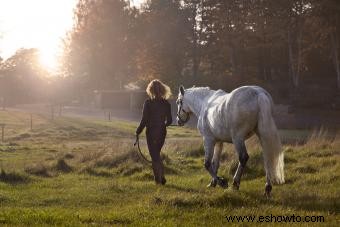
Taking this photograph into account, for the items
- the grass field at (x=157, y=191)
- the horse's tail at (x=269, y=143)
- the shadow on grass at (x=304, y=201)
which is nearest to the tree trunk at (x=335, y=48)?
the grass field at (x=157, y=191)

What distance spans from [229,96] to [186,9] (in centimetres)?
4579

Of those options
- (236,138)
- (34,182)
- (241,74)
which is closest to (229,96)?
(236,138)

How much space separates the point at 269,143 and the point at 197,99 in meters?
3.31

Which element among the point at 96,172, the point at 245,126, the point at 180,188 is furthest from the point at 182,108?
the point at 245,126

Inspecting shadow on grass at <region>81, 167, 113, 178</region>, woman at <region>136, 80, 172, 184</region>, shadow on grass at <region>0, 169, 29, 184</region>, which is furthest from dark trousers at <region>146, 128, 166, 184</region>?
shadow on grass at <region>0, 169, 29, 184</region>

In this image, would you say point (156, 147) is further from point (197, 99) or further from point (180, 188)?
point (197, 99)

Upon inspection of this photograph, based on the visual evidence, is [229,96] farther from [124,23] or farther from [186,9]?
[124,23]

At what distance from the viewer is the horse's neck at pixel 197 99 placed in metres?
12.5

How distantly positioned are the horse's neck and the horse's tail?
260 centimetres

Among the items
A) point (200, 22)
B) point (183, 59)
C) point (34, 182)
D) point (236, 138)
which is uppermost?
point (200, 22)

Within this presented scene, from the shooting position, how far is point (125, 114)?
176ft

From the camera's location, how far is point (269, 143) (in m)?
9.80

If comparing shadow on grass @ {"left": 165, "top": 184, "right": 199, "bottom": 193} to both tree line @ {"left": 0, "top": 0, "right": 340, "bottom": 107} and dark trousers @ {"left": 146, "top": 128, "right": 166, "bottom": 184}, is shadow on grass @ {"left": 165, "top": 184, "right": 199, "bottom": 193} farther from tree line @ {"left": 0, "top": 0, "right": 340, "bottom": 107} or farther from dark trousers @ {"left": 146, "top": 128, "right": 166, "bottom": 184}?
tree line @ {"left": 0, "top": 0, "right": 340, "bottom": 107}

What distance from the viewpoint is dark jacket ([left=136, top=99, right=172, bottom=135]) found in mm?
12297
